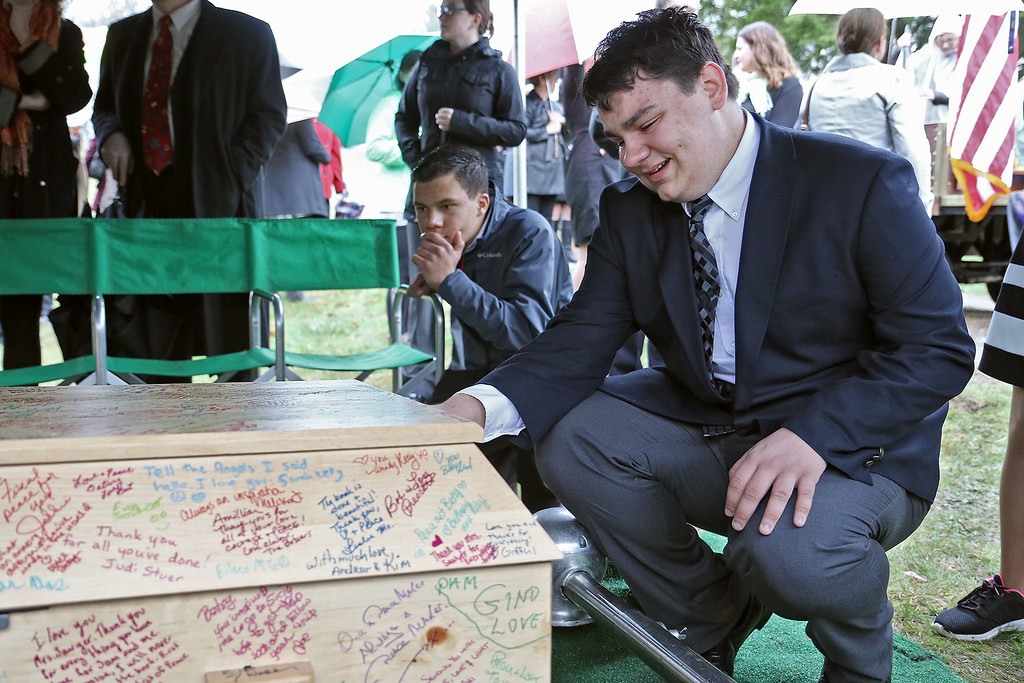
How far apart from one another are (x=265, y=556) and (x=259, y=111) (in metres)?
3.16

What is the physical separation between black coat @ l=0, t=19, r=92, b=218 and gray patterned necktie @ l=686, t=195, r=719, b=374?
3147mm

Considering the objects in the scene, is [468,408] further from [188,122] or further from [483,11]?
[483,11]

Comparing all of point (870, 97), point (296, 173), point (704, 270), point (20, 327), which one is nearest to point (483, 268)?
point (704, 270)

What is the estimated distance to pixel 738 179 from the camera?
5.57ft

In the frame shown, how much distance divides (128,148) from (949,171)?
18.1 ft

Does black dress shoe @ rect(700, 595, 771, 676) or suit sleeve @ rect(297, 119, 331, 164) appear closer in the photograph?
black dress shoe @ rect(700, 595, 771, 676)

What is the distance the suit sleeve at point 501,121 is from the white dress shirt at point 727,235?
2.33 metres

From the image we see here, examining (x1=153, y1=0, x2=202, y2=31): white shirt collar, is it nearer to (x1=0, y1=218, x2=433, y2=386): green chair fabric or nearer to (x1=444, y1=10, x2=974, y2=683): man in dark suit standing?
(x1=0, y1=218, x2=433, y2=386): green chair fabric

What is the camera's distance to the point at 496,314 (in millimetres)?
2641

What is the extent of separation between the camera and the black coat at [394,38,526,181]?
3969 mm

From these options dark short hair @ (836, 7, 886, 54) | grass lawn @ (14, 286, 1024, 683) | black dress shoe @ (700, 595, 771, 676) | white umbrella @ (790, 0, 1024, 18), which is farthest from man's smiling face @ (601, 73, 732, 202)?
dark short hair @ (836, 7, 886, 54)

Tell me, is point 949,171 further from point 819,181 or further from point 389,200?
point 819,181

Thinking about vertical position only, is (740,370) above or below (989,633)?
above

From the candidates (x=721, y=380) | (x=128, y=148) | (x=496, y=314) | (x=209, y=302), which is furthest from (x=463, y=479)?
(x=128, y=148)
